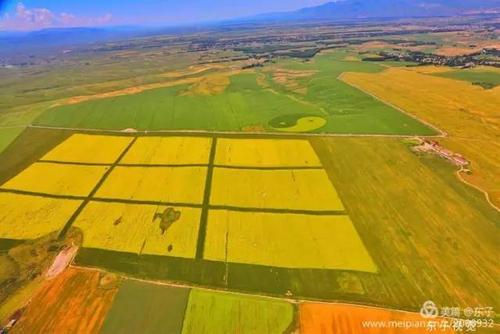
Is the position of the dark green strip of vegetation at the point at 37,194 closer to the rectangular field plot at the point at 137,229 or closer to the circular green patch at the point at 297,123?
the rectangular field plot at the point at 137,229

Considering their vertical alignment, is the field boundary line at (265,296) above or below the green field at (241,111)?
above

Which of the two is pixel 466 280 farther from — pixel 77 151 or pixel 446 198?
pixel 77 151

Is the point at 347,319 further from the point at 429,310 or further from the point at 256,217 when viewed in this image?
the point at 256,217

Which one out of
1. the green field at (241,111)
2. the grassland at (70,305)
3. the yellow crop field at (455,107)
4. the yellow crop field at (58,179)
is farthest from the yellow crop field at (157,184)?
the yellow crop field at (455,107)

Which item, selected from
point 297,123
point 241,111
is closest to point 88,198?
point 297,123

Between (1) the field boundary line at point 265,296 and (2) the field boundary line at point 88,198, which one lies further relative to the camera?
(2) the field boundary line at point 88,198

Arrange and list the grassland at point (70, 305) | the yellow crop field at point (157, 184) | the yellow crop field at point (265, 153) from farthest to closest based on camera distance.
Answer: the yellow crop field at point (265, 153) < the yellow crop field at point (157, 184) < the grassland at point (70, 305)
